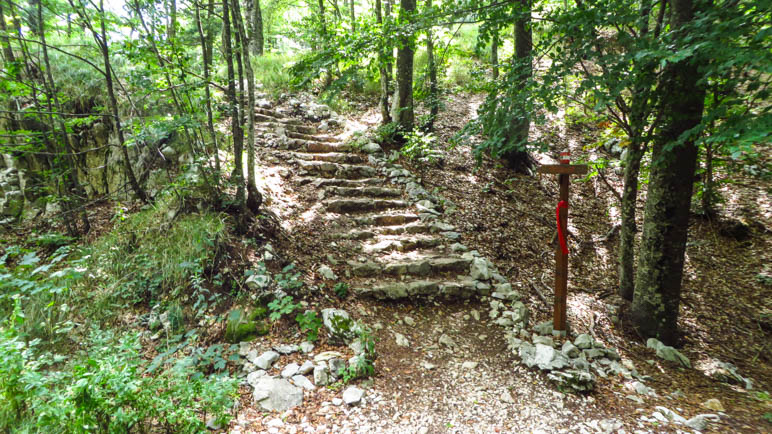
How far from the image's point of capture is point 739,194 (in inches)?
233

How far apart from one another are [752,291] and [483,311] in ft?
12.2

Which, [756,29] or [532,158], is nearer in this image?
[756,29]

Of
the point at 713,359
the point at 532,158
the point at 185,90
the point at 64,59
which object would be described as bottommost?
the point at 713,359

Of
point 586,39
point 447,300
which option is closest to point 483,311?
point 447,300

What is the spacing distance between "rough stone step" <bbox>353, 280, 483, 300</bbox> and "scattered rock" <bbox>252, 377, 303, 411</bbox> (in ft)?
4.83

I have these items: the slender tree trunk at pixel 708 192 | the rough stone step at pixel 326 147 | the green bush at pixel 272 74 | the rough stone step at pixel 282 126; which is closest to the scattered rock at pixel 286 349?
the rough stone step at pixel 326 147

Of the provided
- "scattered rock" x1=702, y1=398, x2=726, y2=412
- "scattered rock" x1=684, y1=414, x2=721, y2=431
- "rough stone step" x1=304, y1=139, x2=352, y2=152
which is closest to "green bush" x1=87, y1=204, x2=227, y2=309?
"rough stone step" x1=304, y1=139, x2=352, y2=152

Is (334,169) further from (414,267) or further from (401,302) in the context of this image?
(401,302)

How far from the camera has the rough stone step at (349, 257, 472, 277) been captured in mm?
4520

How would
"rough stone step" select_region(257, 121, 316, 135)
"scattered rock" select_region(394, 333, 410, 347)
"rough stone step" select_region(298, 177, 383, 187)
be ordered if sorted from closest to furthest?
1. "scattered rock" select_region(394, 333, 410, 347)
2. "rough stone step" select_region(298, 177, 383, 187)
3. "rough stone step" select_region(257, 121, 316, 135)

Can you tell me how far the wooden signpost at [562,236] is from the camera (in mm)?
3479

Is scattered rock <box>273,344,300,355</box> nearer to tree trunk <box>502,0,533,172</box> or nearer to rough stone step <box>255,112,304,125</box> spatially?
tree trunk <box>502,0,533,172</box>

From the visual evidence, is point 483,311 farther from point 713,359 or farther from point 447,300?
point 713,359

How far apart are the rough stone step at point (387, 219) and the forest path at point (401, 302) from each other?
0.06 ft
